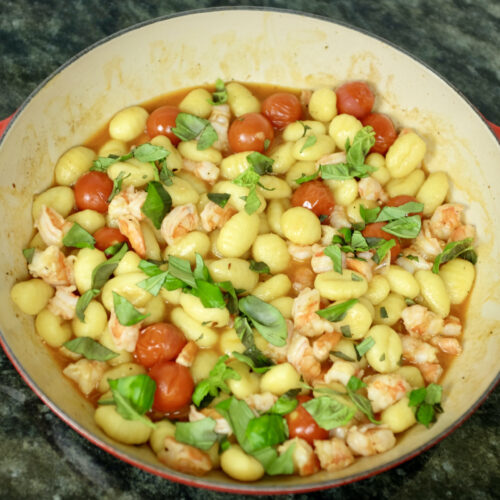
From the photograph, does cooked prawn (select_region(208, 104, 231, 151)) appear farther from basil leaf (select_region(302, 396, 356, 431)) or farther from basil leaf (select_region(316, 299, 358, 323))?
basil leaf (select_region(302, 396, 356, 431))

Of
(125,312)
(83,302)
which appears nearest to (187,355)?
(125,312)

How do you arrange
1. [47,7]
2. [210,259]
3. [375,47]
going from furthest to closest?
[47,7] < [375,47] < [210,259]

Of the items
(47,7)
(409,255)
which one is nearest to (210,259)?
(409,255)

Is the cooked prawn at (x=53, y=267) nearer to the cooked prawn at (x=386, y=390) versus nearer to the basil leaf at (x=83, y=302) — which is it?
the basil leaf at (x=83, y=302)

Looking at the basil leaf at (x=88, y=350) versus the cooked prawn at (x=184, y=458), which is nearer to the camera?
the cooked prawn at (x=184, y=458)

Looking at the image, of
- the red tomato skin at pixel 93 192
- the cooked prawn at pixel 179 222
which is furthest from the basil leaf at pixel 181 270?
the red tomato skin at pixel 93 192

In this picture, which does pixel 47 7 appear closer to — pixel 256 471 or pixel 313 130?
pixel 313 130

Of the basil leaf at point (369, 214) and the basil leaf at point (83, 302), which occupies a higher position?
the basil leaf at point (369, 214)

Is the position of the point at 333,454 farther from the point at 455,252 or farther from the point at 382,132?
the point at 382,132
